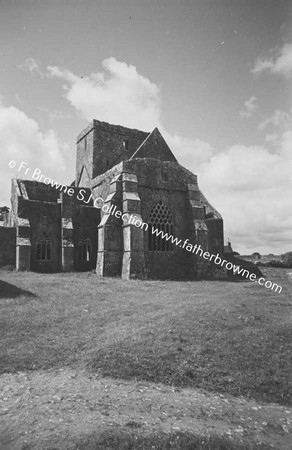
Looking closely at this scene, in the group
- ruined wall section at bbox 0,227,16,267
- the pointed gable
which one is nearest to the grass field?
ruined wall section at bbox 0,227,16,267

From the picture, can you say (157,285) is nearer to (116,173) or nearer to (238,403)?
(116,173)

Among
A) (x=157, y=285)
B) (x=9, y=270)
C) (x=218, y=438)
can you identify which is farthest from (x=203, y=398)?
(x=9, y=270)

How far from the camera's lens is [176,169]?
26.9 m

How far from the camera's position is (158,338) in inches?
378

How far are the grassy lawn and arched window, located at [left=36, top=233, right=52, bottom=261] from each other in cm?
1049

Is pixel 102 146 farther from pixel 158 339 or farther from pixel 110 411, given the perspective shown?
pixel 110 411

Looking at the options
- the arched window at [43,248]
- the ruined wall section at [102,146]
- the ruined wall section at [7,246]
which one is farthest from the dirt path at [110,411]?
the ruined wall section at [102,146]

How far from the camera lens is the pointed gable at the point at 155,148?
27906 mm

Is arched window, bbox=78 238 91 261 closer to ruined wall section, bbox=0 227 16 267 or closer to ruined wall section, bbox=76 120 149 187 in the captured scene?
ruined wall section, bbox=0 227 16 267

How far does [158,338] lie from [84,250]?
1834 cm

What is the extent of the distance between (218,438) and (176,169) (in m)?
22.9

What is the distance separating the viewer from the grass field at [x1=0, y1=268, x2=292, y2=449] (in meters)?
7.90

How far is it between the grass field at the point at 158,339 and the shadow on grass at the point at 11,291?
0.04 meters

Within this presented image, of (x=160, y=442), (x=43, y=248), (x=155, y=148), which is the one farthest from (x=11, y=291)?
(x=155, y=148)
